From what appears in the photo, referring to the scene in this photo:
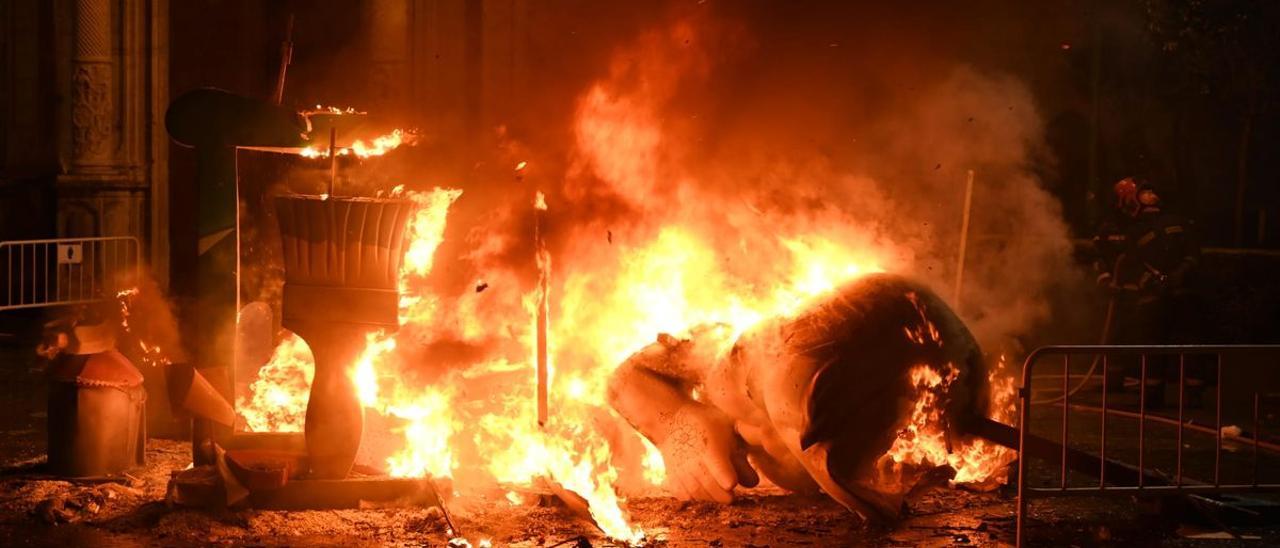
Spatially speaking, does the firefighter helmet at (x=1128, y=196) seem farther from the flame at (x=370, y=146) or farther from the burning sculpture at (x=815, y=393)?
the flame at (x=370, y=146)

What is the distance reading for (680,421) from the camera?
7.36 m

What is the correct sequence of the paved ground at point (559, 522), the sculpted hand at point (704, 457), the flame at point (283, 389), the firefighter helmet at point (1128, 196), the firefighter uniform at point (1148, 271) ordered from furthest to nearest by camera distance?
→ the firefighter helmet at point (1128, 196)
the firefighter uniform at point (1148, 271)
the flame at point (283, 389)
the sculpted hand at point (704, 457)
the paved ground at point (559, 522)

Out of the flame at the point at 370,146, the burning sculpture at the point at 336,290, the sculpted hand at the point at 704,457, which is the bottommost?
the sculpted hand at the point at 704,457

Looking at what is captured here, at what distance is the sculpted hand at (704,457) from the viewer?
7133 mm

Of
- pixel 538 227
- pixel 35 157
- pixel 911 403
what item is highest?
pixel 35 157

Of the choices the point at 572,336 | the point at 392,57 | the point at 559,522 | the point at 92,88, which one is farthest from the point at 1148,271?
the point at 92,88

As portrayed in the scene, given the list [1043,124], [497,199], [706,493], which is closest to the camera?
[706,493]

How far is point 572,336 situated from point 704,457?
5.64 ft

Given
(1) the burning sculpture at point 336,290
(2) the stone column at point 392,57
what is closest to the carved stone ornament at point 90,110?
(2) the stone column at point 392,57

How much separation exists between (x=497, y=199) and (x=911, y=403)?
5.80 metres

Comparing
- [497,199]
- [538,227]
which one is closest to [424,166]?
[497,199]

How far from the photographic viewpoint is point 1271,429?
10.3 m

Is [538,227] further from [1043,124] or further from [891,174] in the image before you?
[1043,124]

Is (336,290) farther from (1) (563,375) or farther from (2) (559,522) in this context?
(1) (563,375)
